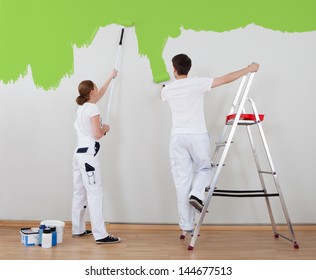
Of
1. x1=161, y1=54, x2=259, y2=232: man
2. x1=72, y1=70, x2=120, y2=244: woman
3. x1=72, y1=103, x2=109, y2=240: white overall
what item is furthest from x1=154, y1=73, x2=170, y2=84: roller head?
x1=72, y1=103, x2=109, y2=240: white overall

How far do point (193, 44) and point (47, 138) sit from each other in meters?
1.49

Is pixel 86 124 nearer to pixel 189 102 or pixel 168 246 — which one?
pixel 189 102

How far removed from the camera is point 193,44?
10.8 ft

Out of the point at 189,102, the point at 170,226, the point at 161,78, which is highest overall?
the point at 161,78

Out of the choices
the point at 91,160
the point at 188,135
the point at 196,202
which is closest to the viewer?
the point at 196,202

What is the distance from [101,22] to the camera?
3.36 metres

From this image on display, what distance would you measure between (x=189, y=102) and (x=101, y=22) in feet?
4.06

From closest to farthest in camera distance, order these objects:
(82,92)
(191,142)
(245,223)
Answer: (191,142)
(82,92)
(245,223)

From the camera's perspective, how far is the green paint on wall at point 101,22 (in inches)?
129

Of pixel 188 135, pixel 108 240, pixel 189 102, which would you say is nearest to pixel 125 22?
pixel 189 102

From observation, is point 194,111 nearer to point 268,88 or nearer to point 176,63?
point 176,63

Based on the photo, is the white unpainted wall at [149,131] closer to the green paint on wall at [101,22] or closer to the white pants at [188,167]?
the green paint on wall at [101,22]

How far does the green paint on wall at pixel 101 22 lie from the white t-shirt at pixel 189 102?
0.61m

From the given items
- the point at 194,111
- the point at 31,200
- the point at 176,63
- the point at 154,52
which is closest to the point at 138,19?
the point at 154,52
